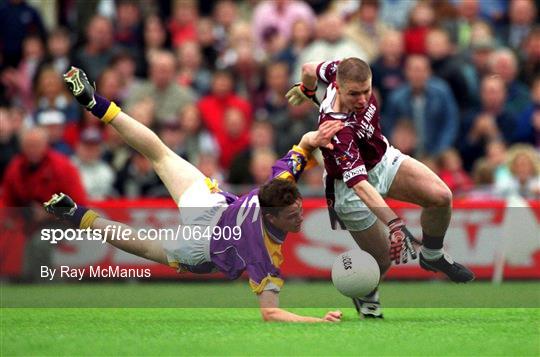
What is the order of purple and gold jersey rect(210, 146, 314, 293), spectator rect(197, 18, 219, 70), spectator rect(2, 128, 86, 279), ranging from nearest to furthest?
purple and gold jersey rect(210, 146, 314, 293)
spectator rect(2, 128, 86, 279)
spectator rect(197, 18, 219, 70)

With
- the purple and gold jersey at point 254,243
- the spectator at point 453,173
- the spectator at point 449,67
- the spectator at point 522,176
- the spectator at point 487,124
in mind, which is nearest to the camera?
the purple and gold jersey at point 254,243

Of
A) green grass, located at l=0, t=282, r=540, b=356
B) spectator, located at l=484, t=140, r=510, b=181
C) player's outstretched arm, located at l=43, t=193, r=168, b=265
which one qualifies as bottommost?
green grass, located at l=0, t=282, r=540, b=356

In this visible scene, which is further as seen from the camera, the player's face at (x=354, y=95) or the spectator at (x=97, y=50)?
the spectator at (x=97, y=50)

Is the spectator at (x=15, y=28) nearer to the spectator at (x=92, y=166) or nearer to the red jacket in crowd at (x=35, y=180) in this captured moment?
the spectator at (x=92, y=166)

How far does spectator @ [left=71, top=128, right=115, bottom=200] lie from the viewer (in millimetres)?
17334

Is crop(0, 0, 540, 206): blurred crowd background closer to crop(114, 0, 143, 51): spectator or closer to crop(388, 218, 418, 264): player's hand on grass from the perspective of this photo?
crop(114, 0, 143, 51): spectator

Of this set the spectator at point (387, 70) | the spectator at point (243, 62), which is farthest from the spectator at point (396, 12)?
the spectator at point (243, 62)

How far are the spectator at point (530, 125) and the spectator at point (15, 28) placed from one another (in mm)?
6945

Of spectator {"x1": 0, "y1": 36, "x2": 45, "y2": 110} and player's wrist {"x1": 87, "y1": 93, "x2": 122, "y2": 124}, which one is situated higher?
player's wrist {"x1": 87, "y1": 93, "x2": 122, "y2": 124}

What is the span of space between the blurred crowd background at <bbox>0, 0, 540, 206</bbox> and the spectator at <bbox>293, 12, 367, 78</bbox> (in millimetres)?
25

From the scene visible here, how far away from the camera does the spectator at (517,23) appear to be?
19125 mm

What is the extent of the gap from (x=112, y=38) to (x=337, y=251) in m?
5.57

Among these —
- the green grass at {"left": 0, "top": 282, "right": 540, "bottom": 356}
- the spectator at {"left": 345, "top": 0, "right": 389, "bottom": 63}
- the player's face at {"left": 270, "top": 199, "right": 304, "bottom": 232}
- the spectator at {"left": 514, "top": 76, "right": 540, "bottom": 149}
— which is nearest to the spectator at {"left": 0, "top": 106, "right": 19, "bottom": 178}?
the green grass at {"left": 0, "top": 282, "right": 540, "bottom": 356}

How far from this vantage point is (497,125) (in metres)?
18.1
